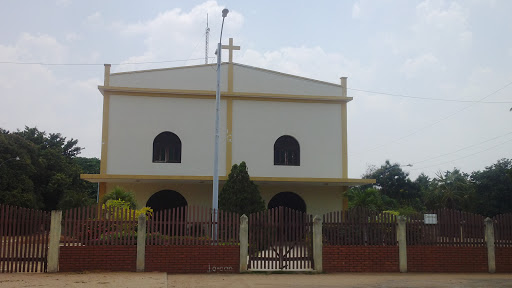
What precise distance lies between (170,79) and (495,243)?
14.7m

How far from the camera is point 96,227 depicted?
13.1 m

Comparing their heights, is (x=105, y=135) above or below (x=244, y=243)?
above

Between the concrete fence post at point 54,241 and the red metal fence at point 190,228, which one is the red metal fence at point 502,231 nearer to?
the red metal fence at point 190,228

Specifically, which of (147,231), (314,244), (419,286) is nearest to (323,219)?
(314,244)

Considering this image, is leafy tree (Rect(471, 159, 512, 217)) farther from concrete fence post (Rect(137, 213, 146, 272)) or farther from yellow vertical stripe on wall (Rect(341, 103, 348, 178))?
concrete fence post (Rect(137, 213, 146, 272))

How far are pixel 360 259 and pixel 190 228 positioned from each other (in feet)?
16.4

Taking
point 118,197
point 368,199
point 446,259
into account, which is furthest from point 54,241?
point 368,199

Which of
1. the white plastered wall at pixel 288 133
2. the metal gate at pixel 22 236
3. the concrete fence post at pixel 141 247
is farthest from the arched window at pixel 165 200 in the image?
the metal gate at pixel 22 236

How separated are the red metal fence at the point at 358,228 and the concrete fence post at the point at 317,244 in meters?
0.25

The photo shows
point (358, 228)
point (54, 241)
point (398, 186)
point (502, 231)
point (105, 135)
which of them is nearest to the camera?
point (54, 241)

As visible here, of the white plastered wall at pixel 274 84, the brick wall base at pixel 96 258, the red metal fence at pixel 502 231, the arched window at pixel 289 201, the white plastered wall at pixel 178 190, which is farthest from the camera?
the arched window at pixel 289 201

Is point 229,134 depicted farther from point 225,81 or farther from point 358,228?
point 358,228

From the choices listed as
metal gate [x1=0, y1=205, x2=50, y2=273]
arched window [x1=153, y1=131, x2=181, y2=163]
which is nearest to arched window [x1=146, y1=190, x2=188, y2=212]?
arched window [x1=153, y1=131, x2=181, y2=163]

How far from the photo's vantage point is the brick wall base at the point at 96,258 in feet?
42.7
